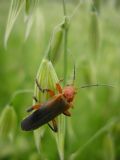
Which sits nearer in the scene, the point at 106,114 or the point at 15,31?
the point at 106,114

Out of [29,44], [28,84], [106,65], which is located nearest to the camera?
[28,84]

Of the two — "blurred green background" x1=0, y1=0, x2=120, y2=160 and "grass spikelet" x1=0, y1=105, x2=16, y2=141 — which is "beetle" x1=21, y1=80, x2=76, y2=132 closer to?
"grass spikelet" x1=0, y1=105, x2=16, y2=141

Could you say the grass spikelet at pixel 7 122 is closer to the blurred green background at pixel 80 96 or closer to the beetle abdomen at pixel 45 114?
the beetle abdomen at pixel 45 114

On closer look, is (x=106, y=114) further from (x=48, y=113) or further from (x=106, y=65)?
(x=48, y=113)

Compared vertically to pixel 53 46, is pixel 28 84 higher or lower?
lower

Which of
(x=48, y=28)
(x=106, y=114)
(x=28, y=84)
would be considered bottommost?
(x=106, y=114)

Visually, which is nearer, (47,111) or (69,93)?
(47,111)

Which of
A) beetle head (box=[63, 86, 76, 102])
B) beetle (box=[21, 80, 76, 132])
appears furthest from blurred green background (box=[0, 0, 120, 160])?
beetle (box=[21, 80, 76, 132])

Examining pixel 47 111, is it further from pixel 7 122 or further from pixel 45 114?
pixel 7 122

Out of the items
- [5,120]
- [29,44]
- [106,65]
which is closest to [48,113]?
[5,120]

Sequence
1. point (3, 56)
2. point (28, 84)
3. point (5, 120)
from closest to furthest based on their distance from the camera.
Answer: point (5, 120), point (28, 84), point (3, 56)

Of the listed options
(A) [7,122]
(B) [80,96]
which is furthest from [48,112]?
(B) [80,96]
